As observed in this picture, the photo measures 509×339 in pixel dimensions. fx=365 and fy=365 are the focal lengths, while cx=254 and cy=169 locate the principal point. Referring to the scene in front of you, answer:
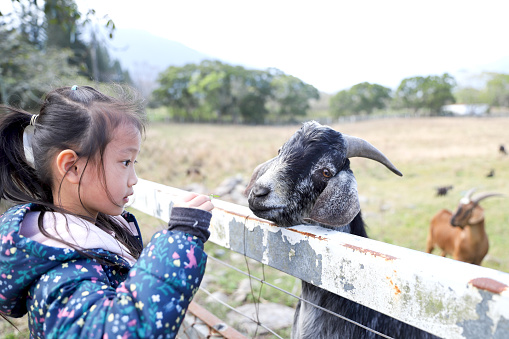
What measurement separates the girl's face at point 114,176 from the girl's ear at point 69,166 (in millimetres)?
35

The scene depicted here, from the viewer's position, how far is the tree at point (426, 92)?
34.8m

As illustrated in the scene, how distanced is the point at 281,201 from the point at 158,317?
39.4 inches

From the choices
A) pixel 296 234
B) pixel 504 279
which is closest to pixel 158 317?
pixel 296 234

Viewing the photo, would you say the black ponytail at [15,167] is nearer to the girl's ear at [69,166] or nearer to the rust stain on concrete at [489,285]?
the girl's ear at [69,166]

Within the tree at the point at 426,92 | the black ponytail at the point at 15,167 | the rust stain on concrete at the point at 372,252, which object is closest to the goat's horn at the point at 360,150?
the rust stain on concrete at the point at 372,252

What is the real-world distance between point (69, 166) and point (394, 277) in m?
1.25

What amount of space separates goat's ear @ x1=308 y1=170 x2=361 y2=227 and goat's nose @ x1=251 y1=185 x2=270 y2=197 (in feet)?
0.89

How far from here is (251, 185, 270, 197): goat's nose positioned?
1.91 m

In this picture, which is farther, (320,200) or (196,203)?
(320,200)

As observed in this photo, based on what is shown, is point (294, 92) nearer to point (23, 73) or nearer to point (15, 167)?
point (23, 73)

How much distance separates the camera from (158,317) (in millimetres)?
1080

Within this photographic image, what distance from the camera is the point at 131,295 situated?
1.11 m

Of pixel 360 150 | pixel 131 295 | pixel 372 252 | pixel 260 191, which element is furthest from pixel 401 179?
pixel 131 295

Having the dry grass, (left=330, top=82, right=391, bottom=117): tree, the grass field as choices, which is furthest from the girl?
(left=330, top=82, right=391, bottom=117): tree
